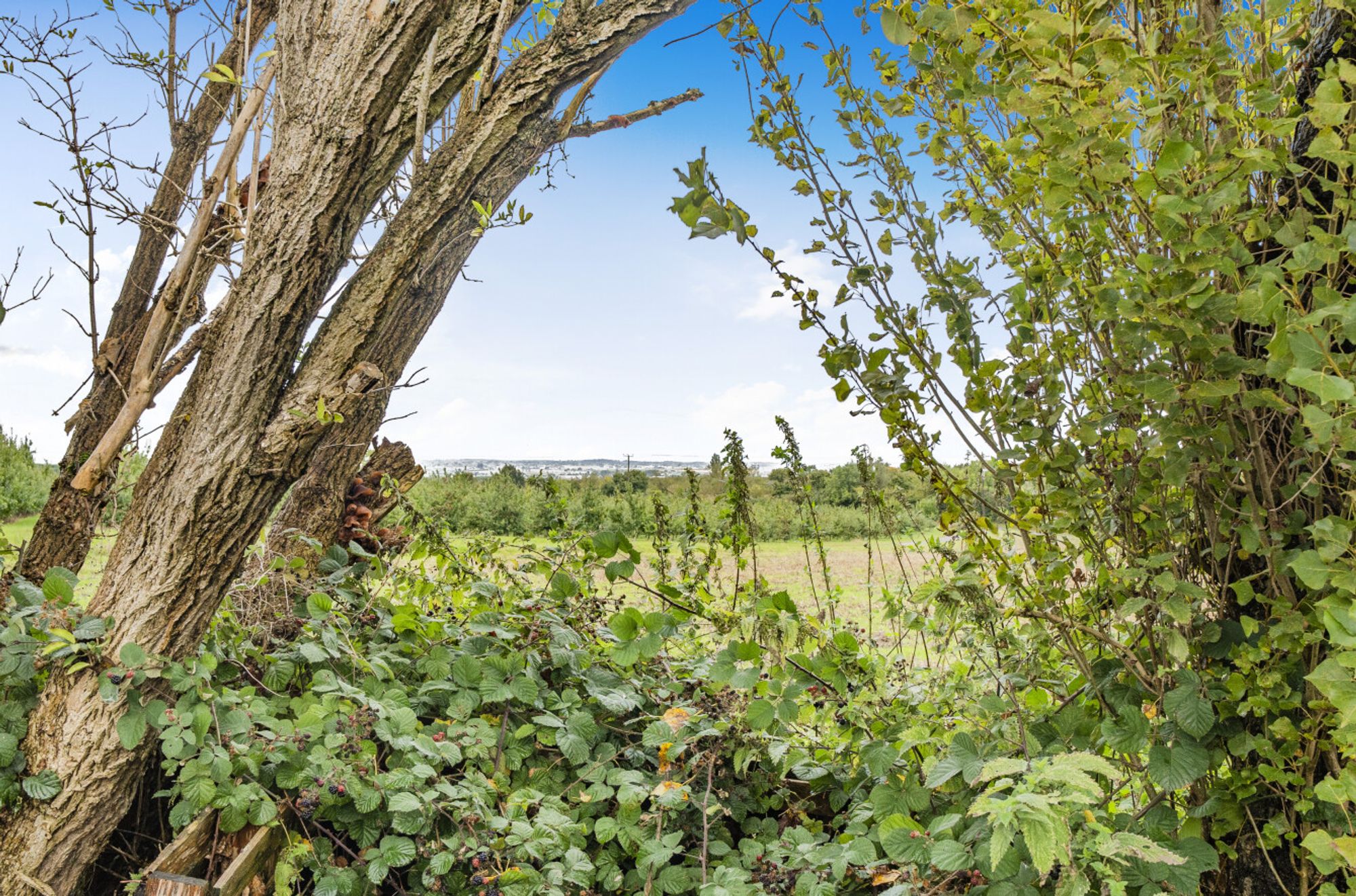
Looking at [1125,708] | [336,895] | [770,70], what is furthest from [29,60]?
[1125,708]

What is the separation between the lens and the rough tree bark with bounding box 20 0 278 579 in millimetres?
2770

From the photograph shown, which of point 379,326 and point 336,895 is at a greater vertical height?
point 379,326

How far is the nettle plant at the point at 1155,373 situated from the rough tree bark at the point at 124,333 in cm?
249

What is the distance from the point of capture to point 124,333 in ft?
10.3

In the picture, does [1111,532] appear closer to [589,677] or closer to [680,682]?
[680,682]

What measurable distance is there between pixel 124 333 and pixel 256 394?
6.16ft

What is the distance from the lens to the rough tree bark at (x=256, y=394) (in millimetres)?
1742

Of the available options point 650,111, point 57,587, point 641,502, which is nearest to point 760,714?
point 57,587

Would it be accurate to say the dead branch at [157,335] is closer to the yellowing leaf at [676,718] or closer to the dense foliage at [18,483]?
the yellowing leaf at [676,718]

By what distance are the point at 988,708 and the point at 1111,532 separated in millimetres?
431

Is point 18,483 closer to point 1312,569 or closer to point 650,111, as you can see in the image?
point 650,111

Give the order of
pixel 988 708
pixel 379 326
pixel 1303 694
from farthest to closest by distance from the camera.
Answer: pixel 379 326, pixel 988 708, pixel 1303 694

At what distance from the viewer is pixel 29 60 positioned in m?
3.11

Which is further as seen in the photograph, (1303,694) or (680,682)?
(680,682)
